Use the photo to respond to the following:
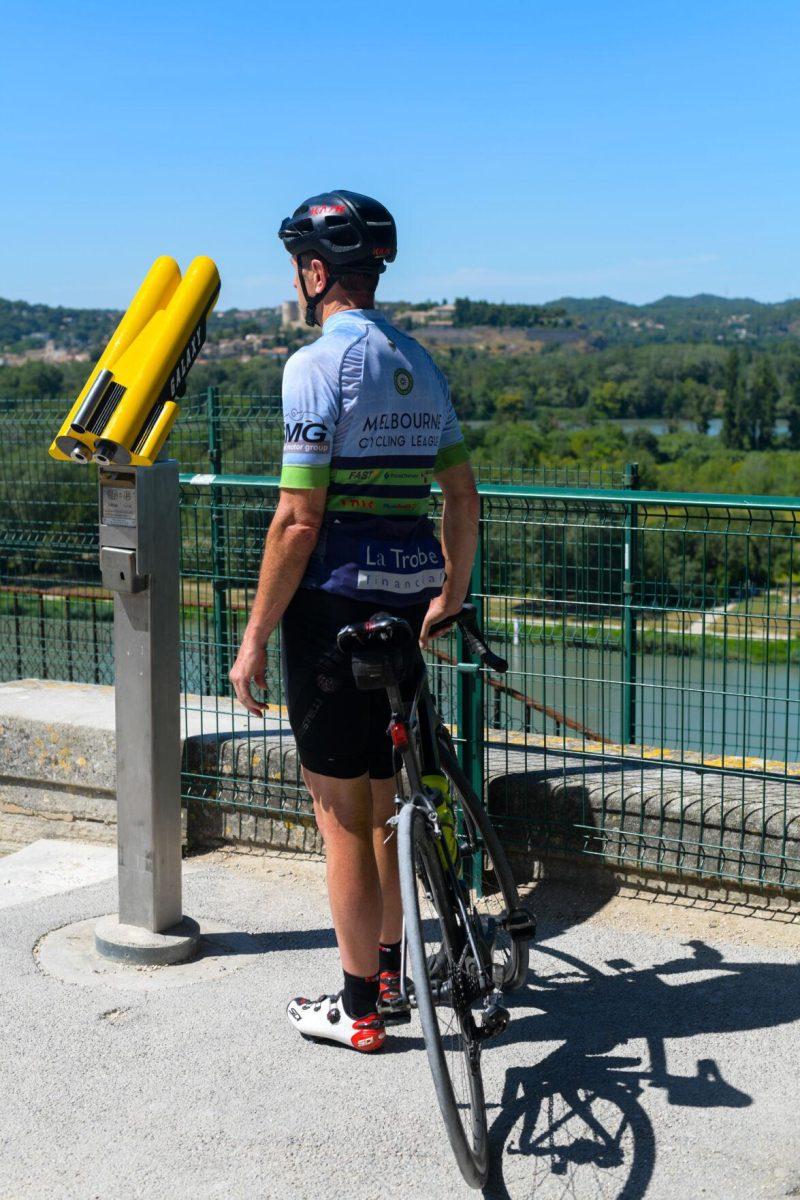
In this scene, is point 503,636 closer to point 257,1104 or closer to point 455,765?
point 455,765

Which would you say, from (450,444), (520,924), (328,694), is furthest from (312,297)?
(520,924)

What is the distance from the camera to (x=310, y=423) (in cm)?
314

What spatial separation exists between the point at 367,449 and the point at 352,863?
1.05 meters

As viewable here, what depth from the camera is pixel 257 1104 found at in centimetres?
325

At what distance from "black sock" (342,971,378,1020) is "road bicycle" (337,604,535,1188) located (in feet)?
0.51

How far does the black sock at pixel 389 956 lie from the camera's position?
363cm

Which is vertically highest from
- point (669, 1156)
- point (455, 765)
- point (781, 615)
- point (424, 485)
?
point (424, 485)

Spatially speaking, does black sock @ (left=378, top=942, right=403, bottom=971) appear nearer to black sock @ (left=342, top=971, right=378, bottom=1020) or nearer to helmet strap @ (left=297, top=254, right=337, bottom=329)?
black sock @ (left=342, top=971, right=378, bottom=1020)

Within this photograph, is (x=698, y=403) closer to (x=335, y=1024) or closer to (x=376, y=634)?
(x=335, y=1024)

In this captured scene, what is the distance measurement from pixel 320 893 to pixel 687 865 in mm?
1268

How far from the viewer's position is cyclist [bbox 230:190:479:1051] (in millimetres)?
3176

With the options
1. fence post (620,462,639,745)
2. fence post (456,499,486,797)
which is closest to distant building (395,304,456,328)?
fence post (620,462,639,745)

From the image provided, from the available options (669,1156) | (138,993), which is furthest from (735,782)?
(138,993)

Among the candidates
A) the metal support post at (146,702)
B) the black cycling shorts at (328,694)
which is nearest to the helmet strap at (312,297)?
the black cycling shorts at (328,694)
